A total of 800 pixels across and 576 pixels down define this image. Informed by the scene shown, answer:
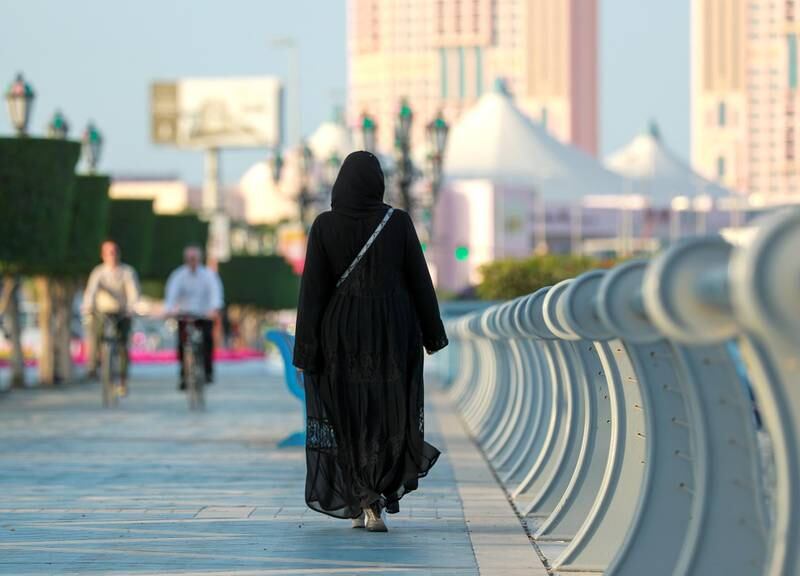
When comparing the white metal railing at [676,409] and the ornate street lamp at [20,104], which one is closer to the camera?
the white metal railing at [676,409]

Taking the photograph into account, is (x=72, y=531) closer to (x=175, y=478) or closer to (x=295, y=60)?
(x=175, y=478)

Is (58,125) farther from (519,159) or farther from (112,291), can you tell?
(519,159)

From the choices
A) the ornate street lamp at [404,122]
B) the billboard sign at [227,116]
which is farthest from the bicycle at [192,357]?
the billboard sign at [227,116]

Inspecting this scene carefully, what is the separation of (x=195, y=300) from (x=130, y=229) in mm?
13051

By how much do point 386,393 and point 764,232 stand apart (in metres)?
5.43

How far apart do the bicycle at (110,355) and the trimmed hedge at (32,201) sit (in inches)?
120

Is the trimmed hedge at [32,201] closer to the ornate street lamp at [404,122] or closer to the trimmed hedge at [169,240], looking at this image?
the ornate street lamp at [404,122]

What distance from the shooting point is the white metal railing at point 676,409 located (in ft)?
12.4

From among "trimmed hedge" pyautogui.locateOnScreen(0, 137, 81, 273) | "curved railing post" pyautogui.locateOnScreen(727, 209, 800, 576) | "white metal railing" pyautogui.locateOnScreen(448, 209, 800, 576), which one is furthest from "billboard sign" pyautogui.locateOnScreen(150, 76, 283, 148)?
"curved railing post" pyautogui.locateOnScreen(727, 209, 800, 576)

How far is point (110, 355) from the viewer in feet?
68.1

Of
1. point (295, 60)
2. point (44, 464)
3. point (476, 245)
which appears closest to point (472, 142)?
point (476, 245)

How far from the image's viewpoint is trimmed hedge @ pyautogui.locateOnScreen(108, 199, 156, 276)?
109 ft

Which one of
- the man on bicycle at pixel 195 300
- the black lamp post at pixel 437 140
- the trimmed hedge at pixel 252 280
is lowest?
the trimmed hedge at pixel 252 280

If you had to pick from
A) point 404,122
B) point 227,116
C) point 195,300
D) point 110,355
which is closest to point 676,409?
point 195,300
